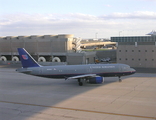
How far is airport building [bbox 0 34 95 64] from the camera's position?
3110 inches

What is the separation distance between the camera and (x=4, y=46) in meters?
94.4

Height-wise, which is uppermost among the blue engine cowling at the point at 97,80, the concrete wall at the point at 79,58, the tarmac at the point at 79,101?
the concrete wall at the point at 79,58

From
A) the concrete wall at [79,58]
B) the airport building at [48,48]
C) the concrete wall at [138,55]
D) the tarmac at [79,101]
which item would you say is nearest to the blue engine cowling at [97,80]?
the tarmac at [79,101]

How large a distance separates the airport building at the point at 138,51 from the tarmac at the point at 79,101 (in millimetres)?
26613

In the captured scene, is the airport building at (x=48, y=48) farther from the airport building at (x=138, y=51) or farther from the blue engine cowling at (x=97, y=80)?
the blue engine cowling at (x=97, y=80)

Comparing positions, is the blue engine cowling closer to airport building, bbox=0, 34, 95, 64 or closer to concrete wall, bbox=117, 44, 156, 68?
concrete wall, bbox=117, 44, 156, 68

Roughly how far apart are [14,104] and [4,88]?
12567 millimetres

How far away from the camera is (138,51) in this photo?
6756 centimetres

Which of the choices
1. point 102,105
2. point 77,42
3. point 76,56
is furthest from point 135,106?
point 77,42

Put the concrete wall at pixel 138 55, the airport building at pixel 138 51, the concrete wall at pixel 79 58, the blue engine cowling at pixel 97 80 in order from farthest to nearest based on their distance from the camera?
the concrete wall at pixel 79 58 < the airport building at pixel 138 51 < the concrete wall at pixel 138 55 < the blue engine cowling at pixel 97 80

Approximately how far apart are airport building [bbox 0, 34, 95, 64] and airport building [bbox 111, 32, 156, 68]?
44.6 feet

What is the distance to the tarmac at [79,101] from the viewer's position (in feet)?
78.4

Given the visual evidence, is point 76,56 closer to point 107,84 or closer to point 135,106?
point 107,84

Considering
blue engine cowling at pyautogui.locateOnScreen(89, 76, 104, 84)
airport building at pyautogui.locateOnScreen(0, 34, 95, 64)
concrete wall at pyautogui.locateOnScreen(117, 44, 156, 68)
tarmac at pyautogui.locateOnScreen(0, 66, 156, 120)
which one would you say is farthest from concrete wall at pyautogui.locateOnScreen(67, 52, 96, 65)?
blue engine cowling at pyautogui.locateOnScreen(89, 76, 104, 84)
